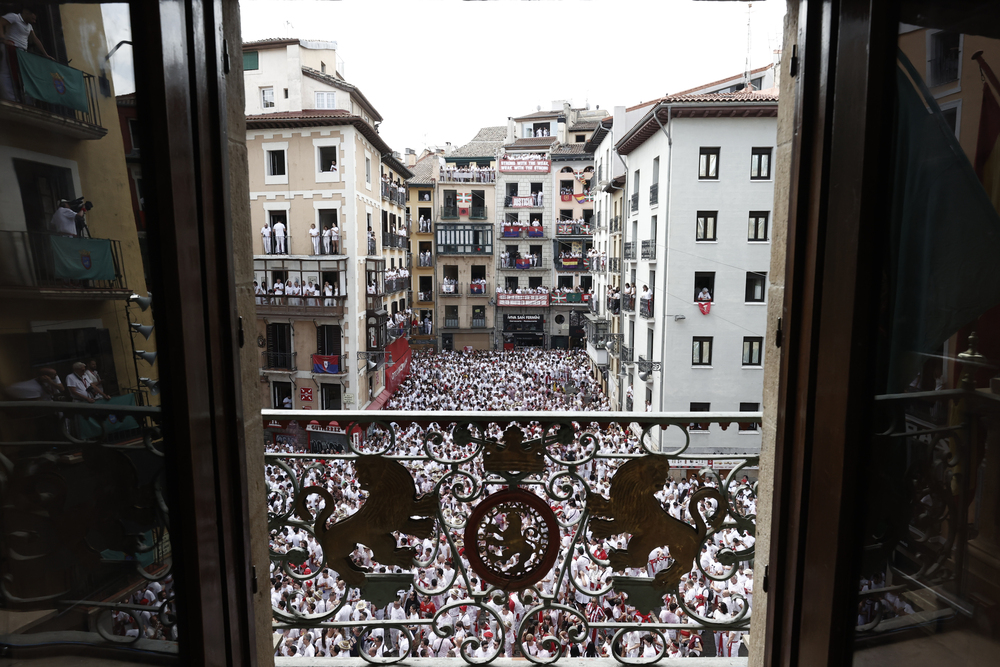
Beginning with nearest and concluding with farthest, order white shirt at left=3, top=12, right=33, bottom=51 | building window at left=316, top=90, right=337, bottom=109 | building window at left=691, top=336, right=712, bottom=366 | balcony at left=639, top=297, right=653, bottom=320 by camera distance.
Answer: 1. white shirt at left=3, top=12, right=33, bottom=51
2. building window at left=691, top=336, right=712, bottom=366
3. balcony at left=639, top=297, right=653, bottom=320
4. building window at left=316, top=90, right=337, bottom=109

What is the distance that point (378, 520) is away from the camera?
249 cm

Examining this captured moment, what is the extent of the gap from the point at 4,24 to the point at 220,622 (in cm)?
171

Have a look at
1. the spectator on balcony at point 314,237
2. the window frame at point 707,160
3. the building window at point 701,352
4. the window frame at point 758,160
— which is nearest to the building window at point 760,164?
the window frame at point 758,160

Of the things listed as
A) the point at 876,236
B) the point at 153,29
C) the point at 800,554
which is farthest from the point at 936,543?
the point at 153,29

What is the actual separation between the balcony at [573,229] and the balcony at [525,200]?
160 cm

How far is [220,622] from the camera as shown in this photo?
72.9 inches

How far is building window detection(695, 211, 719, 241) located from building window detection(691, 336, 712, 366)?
2.86 m

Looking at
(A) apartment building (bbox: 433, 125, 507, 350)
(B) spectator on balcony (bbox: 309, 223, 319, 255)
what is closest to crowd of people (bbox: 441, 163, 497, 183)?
(A) apartment building (bbox: 433, 125, 507, 350)

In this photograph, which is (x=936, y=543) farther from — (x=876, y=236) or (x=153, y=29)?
(x=153, y=29)

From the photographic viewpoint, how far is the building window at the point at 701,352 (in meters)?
16.7

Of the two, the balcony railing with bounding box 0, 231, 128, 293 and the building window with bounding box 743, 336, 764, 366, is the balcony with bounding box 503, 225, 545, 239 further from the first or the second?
the balcony railing with bounding box 0, 231, 128, 293

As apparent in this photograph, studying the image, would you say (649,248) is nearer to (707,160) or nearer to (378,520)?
(707,160)

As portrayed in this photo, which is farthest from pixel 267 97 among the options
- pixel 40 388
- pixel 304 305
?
pixel 40 388

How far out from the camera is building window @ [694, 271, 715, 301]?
16406mm
